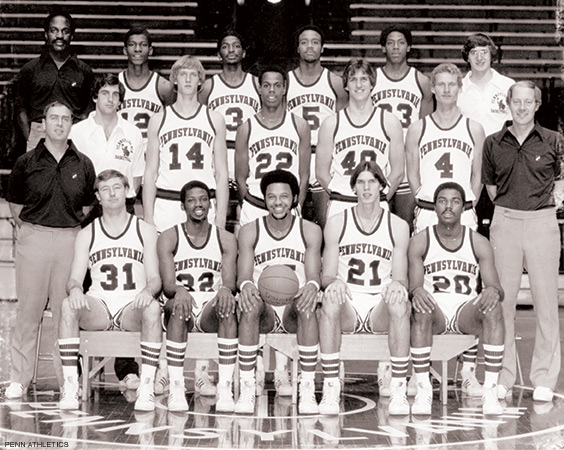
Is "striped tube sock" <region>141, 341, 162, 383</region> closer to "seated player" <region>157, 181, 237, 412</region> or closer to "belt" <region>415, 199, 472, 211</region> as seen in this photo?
"seated player" <region>157, 181, 237, 412</region>

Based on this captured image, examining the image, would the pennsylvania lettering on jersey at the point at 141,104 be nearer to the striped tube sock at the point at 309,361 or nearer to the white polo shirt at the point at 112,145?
the white polo shirt at the point at 112,145

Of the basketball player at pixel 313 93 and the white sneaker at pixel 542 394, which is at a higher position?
the basketball player at pixel 313 93

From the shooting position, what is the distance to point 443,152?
7.30 meters

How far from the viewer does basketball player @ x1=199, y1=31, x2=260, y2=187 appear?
8.07m

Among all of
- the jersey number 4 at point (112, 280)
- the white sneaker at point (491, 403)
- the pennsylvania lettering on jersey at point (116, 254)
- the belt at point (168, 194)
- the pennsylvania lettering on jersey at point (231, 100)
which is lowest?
the white sneaker at point (491, 403)

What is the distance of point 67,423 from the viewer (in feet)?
19.9

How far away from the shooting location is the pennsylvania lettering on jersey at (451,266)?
6762 millimetres

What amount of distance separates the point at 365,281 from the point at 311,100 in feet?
6.04

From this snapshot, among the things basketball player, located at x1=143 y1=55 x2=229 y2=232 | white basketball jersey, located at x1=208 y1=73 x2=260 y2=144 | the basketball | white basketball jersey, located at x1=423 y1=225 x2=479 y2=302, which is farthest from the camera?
white basketball jersey, located at x1=208 y1=73 x2=260 y2=144

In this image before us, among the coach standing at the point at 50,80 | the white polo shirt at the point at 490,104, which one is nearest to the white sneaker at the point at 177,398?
the coach standing at the point at 50,80

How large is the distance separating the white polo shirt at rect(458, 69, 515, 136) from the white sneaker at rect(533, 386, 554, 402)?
6.49ft

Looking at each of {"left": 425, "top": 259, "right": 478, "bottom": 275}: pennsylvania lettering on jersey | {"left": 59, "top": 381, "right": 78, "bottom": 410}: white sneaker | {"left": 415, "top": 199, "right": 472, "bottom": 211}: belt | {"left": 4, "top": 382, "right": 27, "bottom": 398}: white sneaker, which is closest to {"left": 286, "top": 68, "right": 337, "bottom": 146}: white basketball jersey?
{"left": 415, "top": 199, "right": 472, "bottom": 211}: belt

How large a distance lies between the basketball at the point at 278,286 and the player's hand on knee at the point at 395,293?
576 mm

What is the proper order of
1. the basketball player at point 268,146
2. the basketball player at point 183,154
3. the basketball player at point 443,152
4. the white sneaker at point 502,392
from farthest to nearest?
the basketball player at point 268,146
the basketball player at point 183,154
the basketball player at point 443,152
the white sneaker at point 502,392
